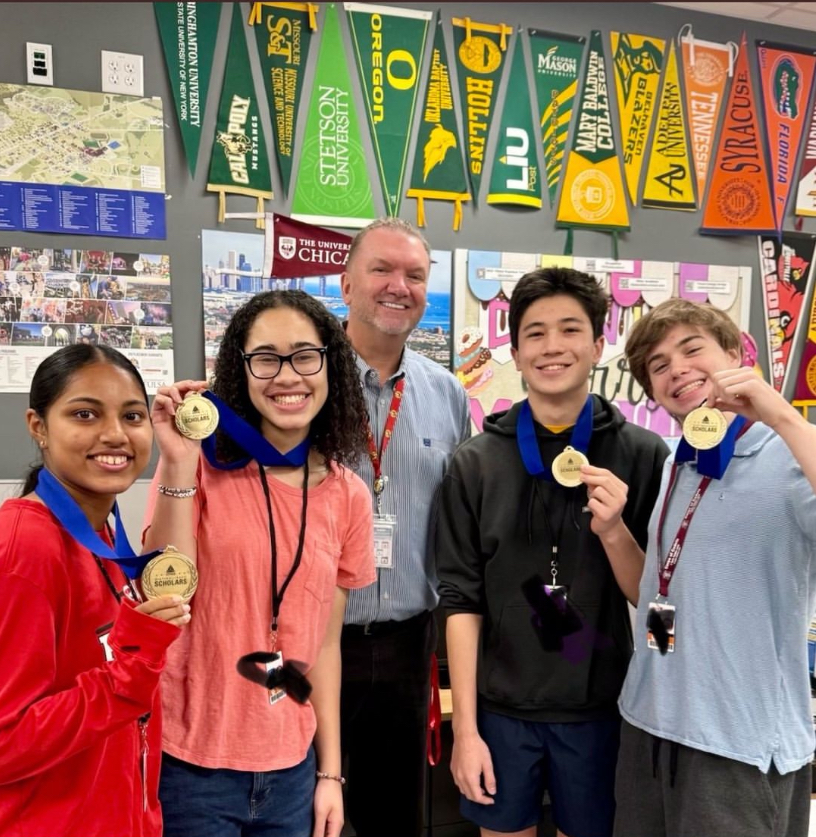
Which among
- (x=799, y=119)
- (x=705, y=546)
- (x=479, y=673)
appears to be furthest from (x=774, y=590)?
(x=799, y=119)

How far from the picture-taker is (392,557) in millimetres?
2020

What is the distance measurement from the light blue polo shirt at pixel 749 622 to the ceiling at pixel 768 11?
3162 mm

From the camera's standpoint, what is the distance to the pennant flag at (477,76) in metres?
3.33

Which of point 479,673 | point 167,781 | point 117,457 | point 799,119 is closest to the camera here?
point 117,457

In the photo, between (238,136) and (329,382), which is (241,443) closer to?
(329,382)

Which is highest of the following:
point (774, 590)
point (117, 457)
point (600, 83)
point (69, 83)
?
point (600, 83)

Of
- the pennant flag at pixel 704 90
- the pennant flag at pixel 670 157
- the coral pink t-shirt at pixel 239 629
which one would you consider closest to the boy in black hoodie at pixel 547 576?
the coral pink t-shirt at pixel 239 629

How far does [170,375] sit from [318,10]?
177 cm

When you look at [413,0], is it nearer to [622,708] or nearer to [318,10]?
[318,10]

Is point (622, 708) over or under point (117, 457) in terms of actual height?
under

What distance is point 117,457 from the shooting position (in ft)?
4.05

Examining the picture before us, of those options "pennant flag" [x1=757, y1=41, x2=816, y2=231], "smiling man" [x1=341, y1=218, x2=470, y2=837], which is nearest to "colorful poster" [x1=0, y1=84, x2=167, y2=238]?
"smiling man" [x1=341, y1=218, x2=470, y2=837]

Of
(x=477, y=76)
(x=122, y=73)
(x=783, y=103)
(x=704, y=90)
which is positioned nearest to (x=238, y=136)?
(x=122, y=73)

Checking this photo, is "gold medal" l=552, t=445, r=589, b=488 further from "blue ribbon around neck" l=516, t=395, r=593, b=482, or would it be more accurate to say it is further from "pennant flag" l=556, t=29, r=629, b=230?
"pennant flag" l=556, t=29, r=629, b=230
